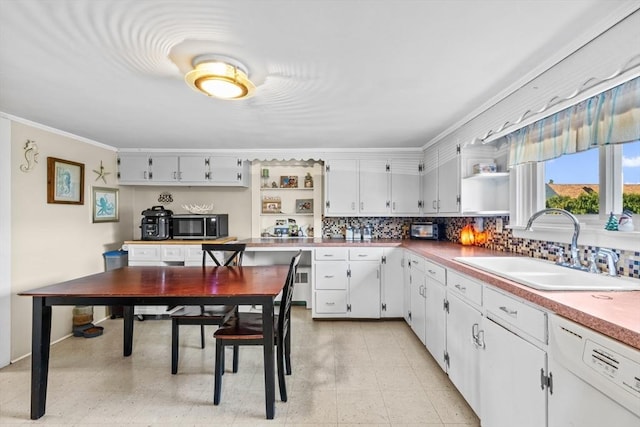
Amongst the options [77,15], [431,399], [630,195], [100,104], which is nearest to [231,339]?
[431,399]

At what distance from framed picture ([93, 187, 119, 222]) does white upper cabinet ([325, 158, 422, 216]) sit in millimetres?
2707

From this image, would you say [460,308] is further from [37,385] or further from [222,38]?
[37,385]

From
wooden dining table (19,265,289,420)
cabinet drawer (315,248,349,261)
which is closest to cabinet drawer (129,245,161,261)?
wooden dining table (19,265,289,420)

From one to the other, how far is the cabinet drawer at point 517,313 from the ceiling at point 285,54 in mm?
1264

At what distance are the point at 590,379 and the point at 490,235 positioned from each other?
2033mm

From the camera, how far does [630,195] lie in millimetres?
1653

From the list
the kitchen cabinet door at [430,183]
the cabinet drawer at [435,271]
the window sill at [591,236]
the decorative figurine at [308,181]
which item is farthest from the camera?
the decorative figurine at [308,181]

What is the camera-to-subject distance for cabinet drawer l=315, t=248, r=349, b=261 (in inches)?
139

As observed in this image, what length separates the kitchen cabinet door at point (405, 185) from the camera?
3896 mm

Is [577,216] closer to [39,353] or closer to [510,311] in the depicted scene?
[510,311]

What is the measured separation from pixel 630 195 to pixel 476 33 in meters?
1.22

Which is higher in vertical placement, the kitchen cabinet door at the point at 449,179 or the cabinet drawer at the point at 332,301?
the kitchen cabinet door at the point at 449,179

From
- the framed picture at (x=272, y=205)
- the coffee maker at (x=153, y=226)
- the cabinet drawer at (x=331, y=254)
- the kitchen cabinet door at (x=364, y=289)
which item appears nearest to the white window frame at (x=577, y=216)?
the kitchen cabinet door at (x=364, y=289)

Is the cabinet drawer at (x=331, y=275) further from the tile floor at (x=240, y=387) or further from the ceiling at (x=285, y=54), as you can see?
the ceiling at (x=285, y=54)
